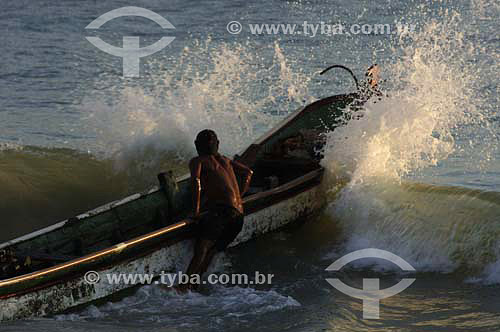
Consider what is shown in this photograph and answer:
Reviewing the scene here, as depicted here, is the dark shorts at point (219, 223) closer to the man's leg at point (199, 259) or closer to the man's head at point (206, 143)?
the man's leg at point (199, 259)

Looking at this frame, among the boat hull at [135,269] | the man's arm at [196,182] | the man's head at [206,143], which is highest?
the man's head at [206,143]

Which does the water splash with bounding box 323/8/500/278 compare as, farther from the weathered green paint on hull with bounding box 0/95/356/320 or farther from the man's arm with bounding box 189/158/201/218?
the man's arm with bounding box 189/158/201/218

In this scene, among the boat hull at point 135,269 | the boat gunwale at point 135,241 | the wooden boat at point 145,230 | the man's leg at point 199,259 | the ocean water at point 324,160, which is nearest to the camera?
the boat gunwale at point 135,241

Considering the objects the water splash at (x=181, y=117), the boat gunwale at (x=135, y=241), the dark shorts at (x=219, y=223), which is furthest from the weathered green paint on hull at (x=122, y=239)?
the water splash at (x=181, y=117)

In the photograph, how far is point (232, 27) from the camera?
24031mm

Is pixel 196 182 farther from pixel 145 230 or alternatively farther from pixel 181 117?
pixel 181 117

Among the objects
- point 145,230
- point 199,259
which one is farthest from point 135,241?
point 145,230

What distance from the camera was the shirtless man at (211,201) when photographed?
8906 mm

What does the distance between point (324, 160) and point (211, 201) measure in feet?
8.81

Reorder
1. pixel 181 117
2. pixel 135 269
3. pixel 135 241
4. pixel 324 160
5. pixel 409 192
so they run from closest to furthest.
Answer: pixel 135 241 → pixel 135 269 → pixel 324 160 → pixel 409 192 → pixel 181 117

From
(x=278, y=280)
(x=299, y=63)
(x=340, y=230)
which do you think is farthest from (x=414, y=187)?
(x=299, y=63)

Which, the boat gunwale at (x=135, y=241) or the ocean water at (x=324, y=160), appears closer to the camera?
the boat gunwale at (x=135, y=241)

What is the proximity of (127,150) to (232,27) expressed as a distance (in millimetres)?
10677

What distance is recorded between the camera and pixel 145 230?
379 inches
